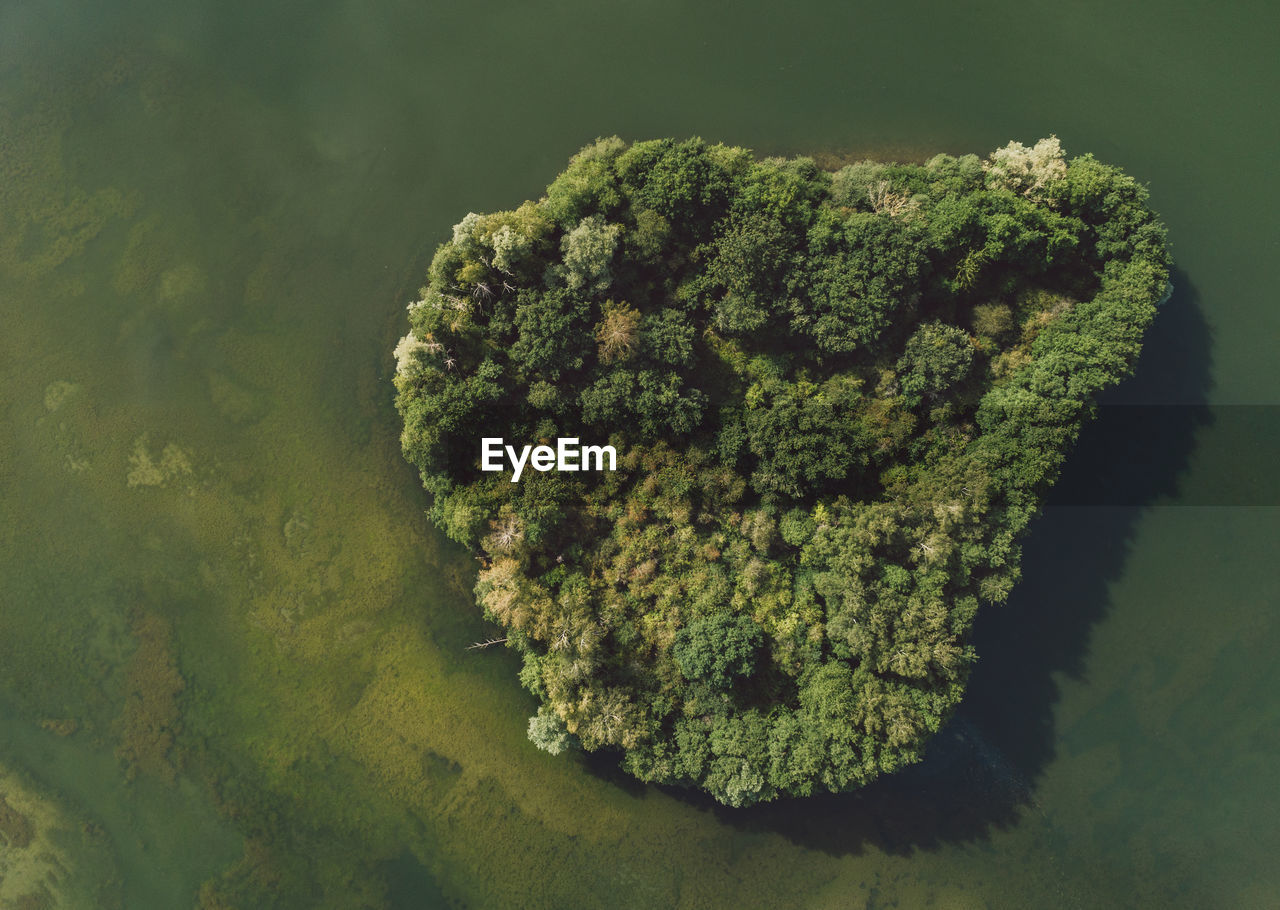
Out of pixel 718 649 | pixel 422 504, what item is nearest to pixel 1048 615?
pixel 718 649

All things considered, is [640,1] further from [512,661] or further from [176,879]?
[176,879]

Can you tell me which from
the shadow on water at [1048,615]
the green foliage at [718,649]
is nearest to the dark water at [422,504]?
the shadow on water at [1048,615]

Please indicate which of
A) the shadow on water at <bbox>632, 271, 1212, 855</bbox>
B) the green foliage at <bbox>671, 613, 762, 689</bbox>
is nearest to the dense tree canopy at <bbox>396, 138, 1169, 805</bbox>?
the green foliage at <bbox>671, 613, 762, 689</bbox>

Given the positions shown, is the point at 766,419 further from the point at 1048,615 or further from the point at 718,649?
the point at 1048,615

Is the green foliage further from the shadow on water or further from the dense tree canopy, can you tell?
the shadow on water

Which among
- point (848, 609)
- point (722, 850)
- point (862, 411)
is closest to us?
point (848, 609)

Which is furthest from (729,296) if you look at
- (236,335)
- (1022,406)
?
(236,335)
